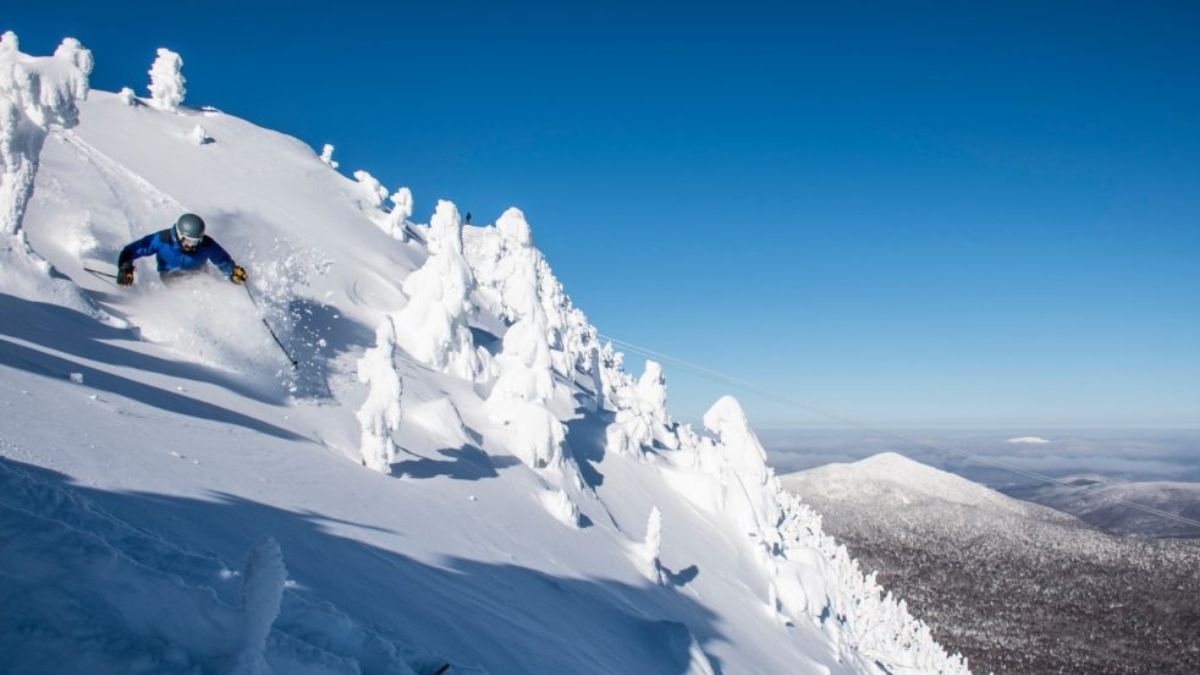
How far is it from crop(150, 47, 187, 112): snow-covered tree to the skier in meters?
34.9

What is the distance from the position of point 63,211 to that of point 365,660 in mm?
19027

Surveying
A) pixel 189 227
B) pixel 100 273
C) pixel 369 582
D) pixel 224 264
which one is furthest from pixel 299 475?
pixel 100 273

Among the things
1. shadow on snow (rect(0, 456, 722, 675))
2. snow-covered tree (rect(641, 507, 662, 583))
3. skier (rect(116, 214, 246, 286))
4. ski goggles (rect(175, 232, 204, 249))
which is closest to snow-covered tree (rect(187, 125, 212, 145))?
skier (rect(116, 214, 246, 286))

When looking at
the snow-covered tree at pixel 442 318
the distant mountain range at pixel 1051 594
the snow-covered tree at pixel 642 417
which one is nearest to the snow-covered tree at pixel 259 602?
the snow-covered tree at pixel 442 318

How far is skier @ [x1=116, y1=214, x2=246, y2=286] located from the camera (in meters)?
14.4

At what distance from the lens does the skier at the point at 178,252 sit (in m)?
14.4

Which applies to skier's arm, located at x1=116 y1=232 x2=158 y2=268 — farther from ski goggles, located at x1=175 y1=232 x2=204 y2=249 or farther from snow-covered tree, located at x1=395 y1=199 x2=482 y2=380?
snow-covered tree, located at x1=395 y1=199 x2=482 y2=380

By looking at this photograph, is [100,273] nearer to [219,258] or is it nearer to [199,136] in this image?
[219,258]

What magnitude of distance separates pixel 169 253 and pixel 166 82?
36.5 meters

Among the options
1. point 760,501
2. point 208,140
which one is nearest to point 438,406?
point 208,140

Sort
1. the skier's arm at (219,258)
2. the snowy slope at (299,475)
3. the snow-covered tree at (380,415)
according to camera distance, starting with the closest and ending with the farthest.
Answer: the snowy slope at (299,475), the snow-covered tree at (380,415), the skier's arm at (219,258)

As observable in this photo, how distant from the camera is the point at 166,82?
141 ft

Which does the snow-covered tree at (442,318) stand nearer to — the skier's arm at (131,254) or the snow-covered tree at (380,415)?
the snow-covered tree at (380,415)

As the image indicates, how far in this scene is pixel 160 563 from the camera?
12.5 feet
